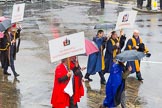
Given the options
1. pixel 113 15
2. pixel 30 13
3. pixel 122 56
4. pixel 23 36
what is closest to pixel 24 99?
pixel 122 56

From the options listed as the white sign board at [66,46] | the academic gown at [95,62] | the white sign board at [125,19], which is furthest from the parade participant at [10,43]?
the white sign board at [66,46]

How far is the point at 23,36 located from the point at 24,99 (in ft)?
33.1

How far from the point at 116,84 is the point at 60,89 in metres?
1.16

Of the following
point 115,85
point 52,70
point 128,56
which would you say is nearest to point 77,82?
point 115,85

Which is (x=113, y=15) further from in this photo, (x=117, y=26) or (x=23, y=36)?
(x=117, y=26)

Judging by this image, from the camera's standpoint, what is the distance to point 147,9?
30766 millimetres

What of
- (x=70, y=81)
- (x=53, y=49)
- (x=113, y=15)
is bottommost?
(x=113, y=15)

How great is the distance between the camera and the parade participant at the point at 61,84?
8.28 metres

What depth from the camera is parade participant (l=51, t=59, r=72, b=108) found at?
8281 millimetres

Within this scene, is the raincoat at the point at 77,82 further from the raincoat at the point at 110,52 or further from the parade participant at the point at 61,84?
the raincoat at the point at 110,52

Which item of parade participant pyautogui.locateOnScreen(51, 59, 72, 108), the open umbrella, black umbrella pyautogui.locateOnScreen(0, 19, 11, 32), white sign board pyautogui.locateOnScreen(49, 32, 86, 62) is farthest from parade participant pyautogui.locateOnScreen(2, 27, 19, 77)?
white sign board pyautogui.locateOnScreen(49, 32, 86, 62)

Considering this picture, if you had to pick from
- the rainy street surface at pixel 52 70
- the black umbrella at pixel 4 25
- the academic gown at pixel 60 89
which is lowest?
the rainy street surface at pixel 52 70

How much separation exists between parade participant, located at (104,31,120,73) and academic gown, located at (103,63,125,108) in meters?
2.88

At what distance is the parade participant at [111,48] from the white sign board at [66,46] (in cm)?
375
